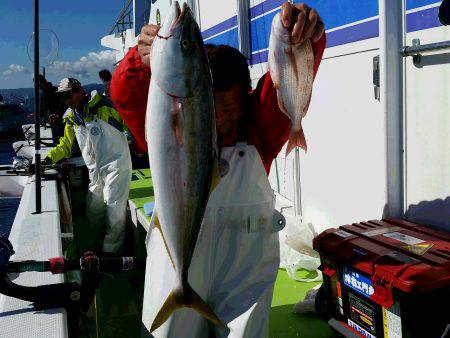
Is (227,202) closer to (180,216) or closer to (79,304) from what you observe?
(180,216)

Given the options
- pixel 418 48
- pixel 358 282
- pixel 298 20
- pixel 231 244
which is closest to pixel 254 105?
pixel 298 20

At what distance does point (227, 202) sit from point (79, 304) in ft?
3.23

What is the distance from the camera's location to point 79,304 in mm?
2369

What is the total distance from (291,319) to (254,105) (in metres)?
1.67

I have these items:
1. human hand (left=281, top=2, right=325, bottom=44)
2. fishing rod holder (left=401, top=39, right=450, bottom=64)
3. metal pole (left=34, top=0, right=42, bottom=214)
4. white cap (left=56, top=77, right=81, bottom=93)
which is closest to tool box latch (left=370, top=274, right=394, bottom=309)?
human hand (left=281, top=2, right=325, bottom=44)

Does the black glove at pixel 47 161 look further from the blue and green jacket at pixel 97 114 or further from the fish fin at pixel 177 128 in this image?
the fish fin at pixel 177 128

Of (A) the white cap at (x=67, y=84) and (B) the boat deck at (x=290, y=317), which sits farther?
(A) the white cap at (x=67, y=84)

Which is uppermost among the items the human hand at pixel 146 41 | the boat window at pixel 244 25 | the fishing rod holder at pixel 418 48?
the boat window at pixel 244 25

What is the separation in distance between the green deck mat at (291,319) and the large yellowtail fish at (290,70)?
163 cm

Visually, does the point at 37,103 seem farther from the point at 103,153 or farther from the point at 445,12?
the point at 445,12

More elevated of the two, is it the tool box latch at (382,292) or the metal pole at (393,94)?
the metal pole at (393,94)

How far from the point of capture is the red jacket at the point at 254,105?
192cm

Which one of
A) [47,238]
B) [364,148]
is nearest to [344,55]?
[364,148]

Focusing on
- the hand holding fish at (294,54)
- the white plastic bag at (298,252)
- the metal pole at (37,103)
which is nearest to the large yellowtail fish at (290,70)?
the hand holding fish at (294,54)
